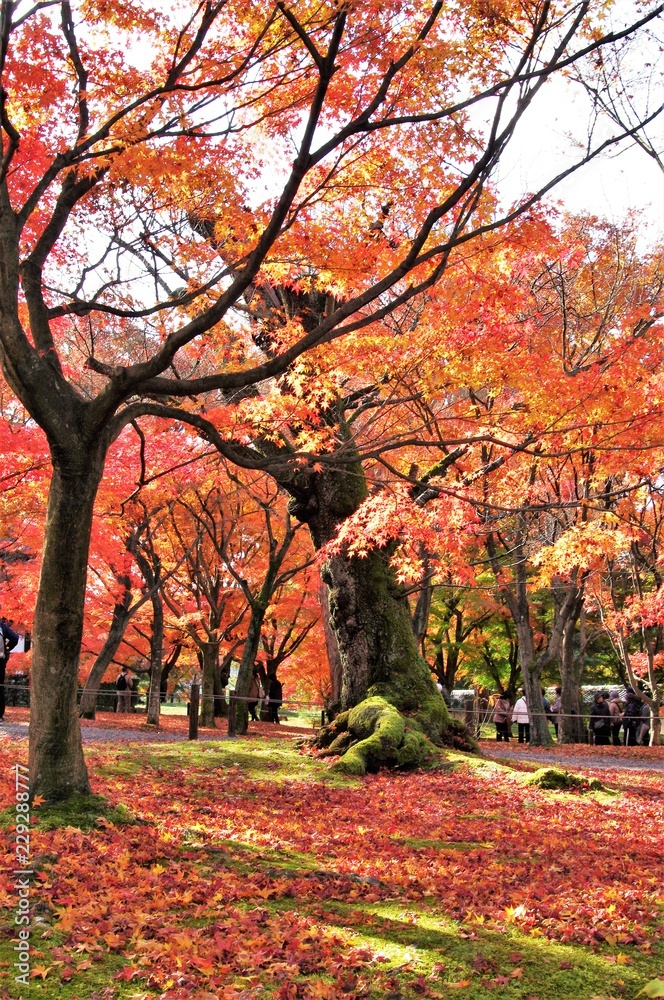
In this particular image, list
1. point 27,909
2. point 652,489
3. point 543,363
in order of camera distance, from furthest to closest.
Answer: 1. point 652,489
2. point 543,363
3. point 27,909

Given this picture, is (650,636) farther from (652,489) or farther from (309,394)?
(309,394)

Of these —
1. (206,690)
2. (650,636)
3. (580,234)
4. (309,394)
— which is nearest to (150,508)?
(206,690)

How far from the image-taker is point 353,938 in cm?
422

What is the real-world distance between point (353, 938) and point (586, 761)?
12.1 meters

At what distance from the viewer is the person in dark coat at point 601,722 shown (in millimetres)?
A: 21484

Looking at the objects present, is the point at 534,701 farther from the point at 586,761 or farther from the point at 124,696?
the point at 124,696

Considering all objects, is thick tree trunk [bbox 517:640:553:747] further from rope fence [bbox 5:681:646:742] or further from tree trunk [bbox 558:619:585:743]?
tree trunk [bbox 558:619:585:743]

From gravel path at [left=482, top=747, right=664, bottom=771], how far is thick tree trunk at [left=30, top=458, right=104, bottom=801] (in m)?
8.49

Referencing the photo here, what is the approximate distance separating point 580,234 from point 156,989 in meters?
14.4

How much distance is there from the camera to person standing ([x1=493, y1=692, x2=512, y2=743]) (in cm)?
2202

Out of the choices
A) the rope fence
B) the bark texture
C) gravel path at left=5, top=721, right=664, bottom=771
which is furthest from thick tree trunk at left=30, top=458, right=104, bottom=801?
gravel path at left=5, top=721, right=664, bottom=771

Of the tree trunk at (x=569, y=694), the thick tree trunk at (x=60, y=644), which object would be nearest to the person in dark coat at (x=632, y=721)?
the tree trunk at (x=569, y=694)

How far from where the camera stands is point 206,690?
21.9m

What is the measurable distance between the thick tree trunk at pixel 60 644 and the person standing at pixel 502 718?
17.3 meters
